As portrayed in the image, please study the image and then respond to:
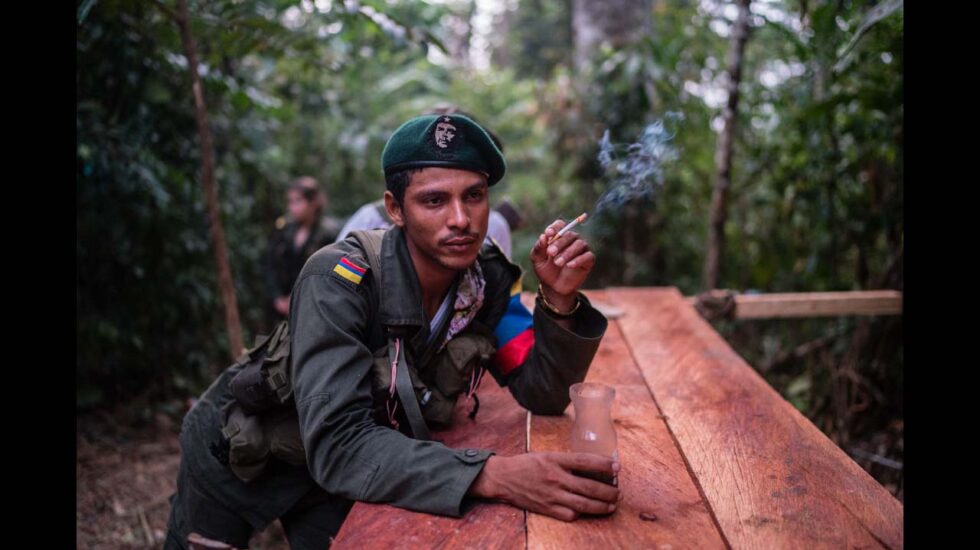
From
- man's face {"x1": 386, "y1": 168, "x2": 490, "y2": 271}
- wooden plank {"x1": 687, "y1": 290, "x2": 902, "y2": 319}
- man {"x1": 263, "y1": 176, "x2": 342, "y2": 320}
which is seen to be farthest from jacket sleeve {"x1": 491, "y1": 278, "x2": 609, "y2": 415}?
man {"x1": 263, "y1": 176, "x2": 342, "y2": 320}

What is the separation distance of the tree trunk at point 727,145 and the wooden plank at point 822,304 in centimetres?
100

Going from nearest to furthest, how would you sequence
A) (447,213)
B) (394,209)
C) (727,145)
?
(447,213) → (394,209) → (727,145)

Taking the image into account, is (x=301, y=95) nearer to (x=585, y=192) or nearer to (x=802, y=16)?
(x=585, y=192)

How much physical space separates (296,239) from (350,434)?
423 centimetres

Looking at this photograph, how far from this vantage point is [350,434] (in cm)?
154

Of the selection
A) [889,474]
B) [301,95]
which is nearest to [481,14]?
[301,95]

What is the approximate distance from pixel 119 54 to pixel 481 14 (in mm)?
9901

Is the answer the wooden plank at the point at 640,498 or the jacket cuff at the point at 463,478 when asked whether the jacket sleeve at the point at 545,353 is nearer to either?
the wooden plank at the point at 640,498

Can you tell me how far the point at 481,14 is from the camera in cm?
1266

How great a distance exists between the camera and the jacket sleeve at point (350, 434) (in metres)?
1.46

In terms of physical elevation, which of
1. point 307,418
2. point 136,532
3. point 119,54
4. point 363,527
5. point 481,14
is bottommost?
point 136,532

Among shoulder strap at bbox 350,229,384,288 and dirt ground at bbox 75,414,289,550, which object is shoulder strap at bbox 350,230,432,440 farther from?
dirt ground at bbox 75,414,289,550

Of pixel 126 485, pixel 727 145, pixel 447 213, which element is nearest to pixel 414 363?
pixel 447 213

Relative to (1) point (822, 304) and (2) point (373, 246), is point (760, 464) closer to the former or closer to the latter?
(2) point (373, 246)
